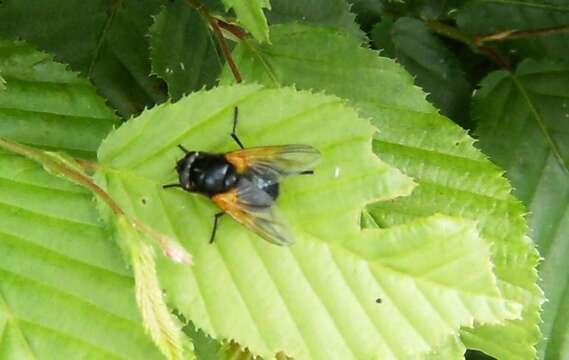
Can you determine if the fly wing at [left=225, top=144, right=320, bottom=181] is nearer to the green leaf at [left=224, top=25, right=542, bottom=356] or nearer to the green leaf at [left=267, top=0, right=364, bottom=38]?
the green leaf at [left=224, top=25, right=542, bottom=356]

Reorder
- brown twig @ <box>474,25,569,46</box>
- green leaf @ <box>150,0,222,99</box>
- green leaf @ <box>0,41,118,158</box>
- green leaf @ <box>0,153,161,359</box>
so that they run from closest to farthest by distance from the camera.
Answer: green leaf @ <box>0,153,161,359</box>
green leaf @ <box>0,41,118,158</box>
green leaf @ <box>150,0,222,99</box>
brown twig @ <box>474,25,569,46</box>

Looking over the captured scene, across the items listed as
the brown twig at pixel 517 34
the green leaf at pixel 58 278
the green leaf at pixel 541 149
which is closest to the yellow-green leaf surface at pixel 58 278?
the green leaf at pixel 58 278

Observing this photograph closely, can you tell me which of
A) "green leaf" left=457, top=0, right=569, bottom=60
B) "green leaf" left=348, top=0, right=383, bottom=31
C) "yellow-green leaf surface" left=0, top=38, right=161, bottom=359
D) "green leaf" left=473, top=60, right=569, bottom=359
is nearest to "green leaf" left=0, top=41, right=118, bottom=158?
"yellow-green leaf surface" left=0, top=38, right=161, bottom=359

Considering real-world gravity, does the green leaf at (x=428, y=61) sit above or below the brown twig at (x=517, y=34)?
below

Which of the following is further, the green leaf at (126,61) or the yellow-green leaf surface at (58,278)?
the green leaf at (126,61)

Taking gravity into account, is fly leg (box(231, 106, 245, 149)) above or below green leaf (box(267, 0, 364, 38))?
above

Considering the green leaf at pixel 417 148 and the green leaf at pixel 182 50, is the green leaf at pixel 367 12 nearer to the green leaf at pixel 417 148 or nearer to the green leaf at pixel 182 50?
→ the green leaf at pixel 182 50

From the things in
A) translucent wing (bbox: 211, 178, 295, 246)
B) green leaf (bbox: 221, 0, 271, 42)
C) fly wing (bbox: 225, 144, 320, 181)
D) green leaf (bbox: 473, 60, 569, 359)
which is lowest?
green leaf (bbox: 473, 60, 569, 359)
